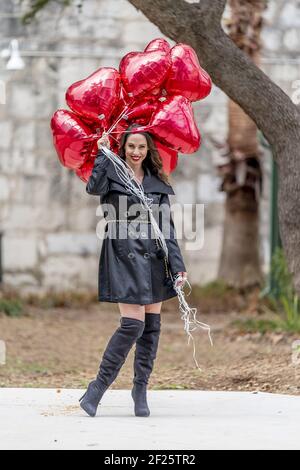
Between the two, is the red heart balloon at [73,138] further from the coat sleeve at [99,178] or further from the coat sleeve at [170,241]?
the coat sleeve at [170,241]

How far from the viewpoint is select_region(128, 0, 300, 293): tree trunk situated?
282 inches

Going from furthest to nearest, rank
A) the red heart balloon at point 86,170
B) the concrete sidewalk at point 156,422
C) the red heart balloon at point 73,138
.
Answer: the red heart balloon at point 86,170, the red heart balloon at point 73,138, the concrete sidewalk at point 156,422

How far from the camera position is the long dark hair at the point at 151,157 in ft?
20.2

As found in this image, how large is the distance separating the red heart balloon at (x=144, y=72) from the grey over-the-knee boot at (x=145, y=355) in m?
1.24

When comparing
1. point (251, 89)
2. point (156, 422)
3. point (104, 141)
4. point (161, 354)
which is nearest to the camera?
point (156, 422)

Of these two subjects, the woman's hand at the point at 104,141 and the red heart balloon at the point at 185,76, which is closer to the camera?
the woman's hand at the point at 104,141

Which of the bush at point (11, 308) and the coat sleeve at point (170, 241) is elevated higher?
the coat sleeve at point (170, 241)

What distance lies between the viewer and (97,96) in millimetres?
6129

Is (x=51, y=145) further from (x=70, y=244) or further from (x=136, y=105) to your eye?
(x=136, y=105)

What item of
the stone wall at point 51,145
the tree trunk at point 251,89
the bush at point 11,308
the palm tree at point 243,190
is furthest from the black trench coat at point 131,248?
the stone wall at point 51,145

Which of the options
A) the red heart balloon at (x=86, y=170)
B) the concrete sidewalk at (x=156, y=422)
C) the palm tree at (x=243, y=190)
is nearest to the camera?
the concrete sidewalk at (x=156, y=422)

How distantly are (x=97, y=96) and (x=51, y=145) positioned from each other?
8515mm

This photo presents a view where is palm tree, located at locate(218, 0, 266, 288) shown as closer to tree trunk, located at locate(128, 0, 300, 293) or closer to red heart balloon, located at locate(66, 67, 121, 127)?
tree trunk, located at locate(128, 0, 300, 293)

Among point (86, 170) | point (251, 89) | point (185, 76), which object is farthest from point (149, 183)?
point (251, 89)
